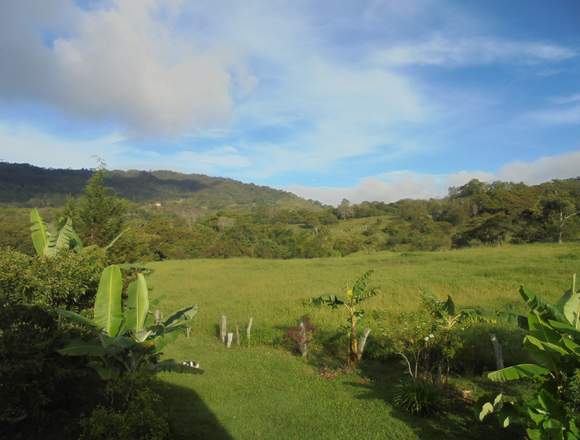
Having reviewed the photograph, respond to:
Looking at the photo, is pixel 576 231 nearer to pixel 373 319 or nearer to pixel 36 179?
pixel 373 319

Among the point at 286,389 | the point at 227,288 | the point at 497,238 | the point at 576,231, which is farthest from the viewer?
the point at 497,238

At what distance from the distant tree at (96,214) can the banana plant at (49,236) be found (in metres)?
11.9

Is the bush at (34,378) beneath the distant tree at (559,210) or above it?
beneath

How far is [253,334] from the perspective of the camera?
1642 centimetres

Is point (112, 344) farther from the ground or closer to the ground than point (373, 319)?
farther from the ground

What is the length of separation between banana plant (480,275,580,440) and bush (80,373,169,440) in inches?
196

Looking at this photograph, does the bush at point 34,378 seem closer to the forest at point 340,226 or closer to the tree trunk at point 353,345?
the tree trunk at point 353,345

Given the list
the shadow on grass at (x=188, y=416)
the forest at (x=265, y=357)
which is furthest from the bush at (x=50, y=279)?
the shadow on grass at (x=188, y=416)

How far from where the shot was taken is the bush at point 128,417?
6137 mm

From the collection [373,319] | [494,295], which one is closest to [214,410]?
[373,319]

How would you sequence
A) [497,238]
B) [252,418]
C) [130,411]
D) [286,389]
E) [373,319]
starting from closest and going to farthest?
[130,411], [252,418], [286,389], [373,319], [497,238]

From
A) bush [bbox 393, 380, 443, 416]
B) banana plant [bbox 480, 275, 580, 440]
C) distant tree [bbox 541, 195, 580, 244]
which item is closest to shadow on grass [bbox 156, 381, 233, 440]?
bush [bbox 393, 380, 443, 416]

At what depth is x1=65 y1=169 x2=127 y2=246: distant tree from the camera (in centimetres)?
2286

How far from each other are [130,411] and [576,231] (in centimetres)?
5330
